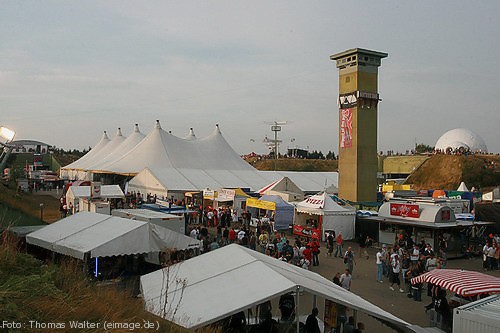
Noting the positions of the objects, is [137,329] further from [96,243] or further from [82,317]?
[96,243]

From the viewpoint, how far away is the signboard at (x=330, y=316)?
7359 mm

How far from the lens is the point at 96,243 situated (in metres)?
9.92

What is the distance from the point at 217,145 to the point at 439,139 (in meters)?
59.7

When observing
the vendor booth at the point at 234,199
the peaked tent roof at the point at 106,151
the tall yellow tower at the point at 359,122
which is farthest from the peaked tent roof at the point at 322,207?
the peaked tent roof at the point at 106,151

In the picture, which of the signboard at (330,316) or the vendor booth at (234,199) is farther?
the vendor booth at (234,199)

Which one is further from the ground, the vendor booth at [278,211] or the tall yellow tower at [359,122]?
the tall yellow tower at [359,122]

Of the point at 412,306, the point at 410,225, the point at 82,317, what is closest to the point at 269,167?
the point at 410,225

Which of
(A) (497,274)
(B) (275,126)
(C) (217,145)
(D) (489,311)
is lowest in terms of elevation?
(A) (497,274)

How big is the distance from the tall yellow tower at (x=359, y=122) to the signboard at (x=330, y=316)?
63.1ft

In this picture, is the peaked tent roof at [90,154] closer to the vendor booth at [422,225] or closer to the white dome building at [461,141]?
the vendor booth at [422,225]

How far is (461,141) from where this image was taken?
258ft

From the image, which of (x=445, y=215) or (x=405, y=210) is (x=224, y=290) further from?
(x=405, y=210)

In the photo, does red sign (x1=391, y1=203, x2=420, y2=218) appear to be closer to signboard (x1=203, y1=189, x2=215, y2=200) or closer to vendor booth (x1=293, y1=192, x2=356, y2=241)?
vendor booth (x1=293, y1=192, x2=356, y2=241)

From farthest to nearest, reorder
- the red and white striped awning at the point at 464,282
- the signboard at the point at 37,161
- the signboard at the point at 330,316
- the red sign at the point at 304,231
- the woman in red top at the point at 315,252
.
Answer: the signboard at the point at 37,161
the red sign at the point at 304,231
the woman in red top at the point at 315,252
the red and white striped awning at the point at 464,282
the signboard at the point at 330,316
